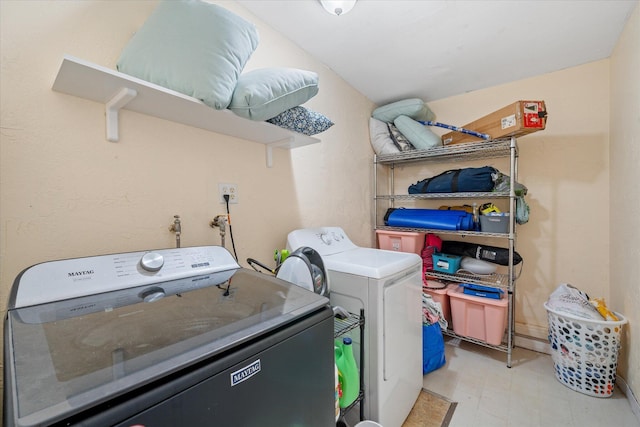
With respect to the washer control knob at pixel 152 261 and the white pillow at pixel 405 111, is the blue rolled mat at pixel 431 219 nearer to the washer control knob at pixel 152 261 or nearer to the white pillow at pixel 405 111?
the white pillow at pixel 405 111

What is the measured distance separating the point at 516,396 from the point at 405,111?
91.0 inches

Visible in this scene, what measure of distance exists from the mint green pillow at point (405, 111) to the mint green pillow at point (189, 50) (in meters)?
1.89

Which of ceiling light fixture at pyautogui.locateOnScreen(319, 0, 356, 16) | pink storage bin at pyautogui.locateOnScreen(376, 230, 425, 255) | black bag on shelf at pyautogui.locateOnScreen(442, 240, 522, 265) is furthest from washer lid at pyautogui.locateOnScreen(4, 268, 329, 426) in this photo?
black bag on shelf at pyautogui.locateOnScreen(442, 240, 522, 265)

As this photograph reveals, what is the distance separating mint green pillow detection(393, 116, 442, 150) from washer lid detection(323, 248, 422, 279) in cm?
126

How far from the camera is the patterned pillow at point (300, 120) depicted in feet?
4.29

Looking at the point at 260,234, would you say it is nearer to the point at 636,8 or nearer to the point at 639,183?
the point at 639,183

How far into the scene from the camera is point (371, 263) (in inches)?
55.1

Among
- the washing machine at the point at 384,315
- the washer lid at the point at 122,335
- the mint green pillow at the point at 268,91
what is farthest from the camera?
the washing machine at the point at 384,315

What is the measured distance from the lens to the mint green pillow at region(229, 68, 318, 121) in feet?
3.45

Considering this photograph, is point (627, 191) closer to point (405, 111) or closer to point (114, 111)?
point (405, 111)

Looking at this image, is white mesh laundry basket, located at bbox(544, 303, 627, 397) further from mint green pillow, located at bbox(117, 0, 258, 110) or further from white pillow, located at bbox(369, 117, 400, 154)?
mint green pillow, located at bbox(117, 0, 258, 110)

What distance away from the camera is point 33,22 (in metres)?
0.89

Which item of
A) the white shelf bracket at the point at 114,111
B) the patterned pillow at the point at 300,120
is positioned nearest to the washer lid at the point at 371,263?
the patterned pillow at the point at 300,120

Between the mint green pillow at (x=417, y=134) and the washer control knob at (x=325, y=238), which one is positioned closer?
the washer control knob at (x=325, y=238)
